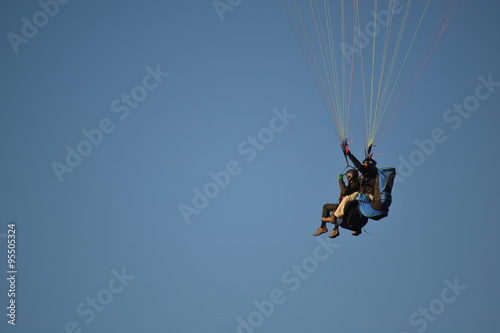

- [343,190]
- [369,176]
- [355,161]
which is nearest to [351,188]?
[343,190]

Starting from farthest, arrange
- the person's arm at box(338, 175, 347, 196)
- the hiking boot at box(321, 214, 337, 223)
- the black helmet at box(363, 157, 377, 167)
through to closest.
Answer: the person's arm at box(338, 175, 347, 196) → the hiking boot at box(321, 214, 337, 223) → the black helmet at box(363, 157, 377, 167)

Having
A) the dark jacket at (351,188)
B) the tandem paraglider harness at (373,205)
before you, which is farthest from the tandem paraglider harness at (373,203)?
the dark jacket at (351,188)

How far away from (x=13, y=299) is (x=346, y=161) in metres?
18.1

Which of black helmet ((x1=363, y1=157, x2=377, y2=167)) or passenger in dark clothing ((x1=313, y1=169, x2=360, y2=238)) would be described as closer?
black helmet ((x1=363, y1=157, x2=377, y2=167))

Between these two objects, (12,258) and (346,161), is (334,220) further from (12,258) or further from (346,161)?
(12,258)

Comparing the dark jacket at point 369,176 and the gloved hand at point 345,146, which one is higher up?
the gloved hand at point 345,146

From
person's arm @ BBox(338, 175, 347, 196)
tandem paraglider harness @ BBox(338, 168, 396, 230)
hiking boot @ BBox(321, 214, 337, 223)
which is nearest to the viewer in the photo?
tandem paraglider harness @ BBox(338, 168, 396, 230)

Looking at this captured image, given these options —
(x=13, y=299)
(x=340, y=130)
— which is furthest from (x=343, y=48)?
(x=13, y=299)

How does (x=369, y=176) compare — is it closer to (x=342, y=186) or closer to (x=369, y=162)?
(x=369, y=162)

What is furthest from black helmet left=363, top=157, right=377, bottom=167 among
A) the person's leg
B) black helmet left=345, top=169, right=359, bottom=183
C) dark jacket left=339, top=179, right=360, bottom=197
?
the person's leg

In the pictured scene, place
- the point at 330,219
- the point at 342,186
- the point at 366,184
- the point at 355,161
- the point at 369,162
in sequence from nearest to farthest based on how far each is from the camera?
the point at 355,161 → the point at 369,162 → the point at 366,184 → the point at 330,219 → the point at 342,186

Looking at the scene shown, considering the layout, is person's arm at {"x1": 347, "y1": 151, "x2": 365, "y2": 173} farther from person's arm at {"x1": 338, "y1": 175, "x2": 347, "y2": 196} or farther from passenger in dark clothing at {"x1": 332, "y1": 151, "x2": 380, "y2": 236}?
person's arm at {"x1": 338, "y1": 175, "x2": 347, "y2": 196}

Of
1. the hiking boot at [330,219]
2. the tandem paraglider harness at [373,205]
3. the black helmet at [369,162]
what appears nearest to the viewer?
the tandem paraglider harness at [373,205]

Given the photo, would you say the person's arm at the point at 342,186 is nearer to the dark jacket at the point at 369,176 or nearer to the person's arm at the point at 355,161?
the dark jacket at the point at 369,176
